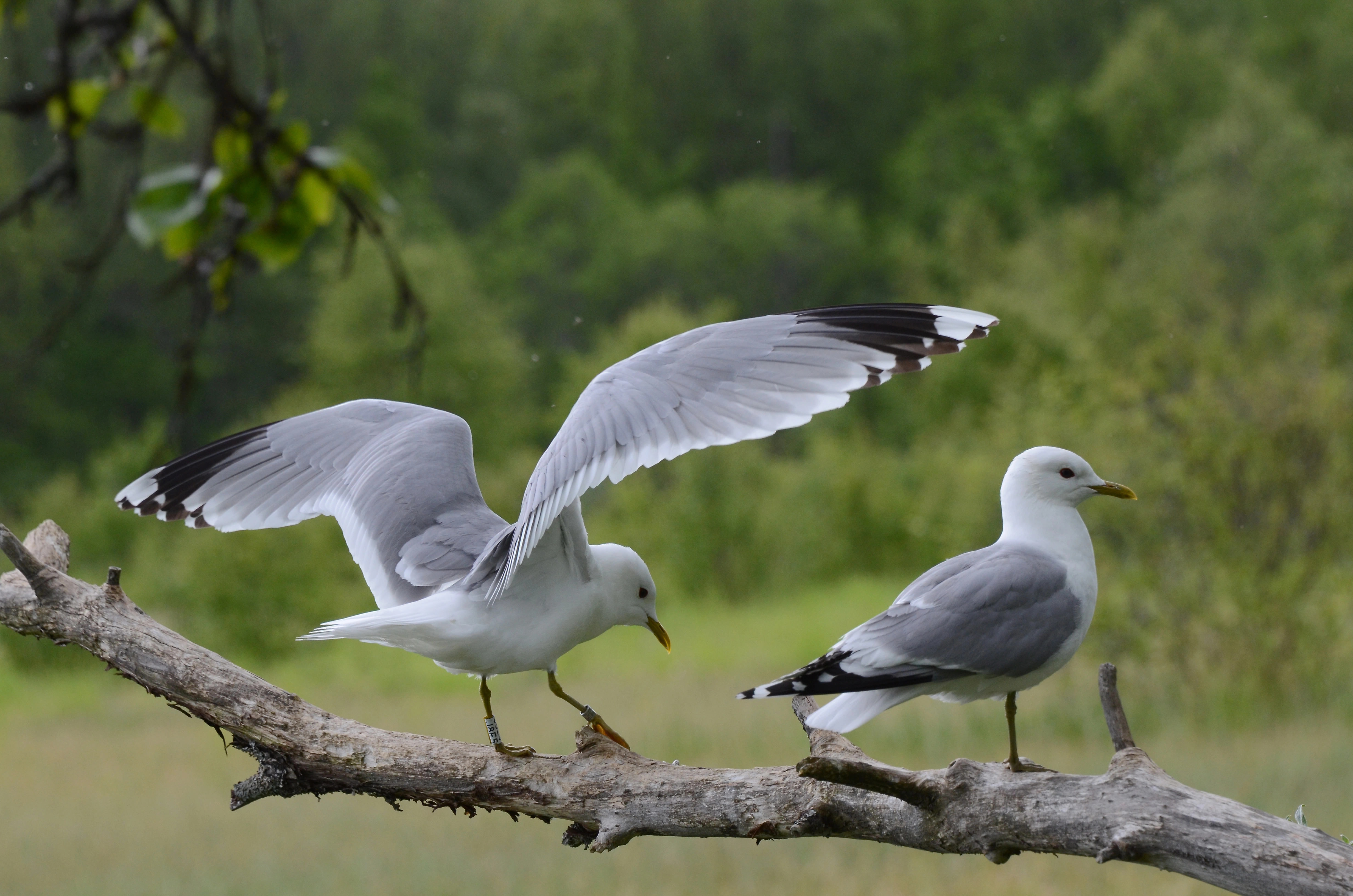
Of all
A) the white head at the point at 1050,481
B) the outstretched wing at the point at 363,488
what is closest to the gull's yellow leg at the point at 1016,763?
the white head at the point at 1050,481

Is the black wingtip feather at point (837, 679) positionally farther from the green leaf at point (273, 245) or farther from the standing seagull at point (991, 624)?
the green leaf at point (273, 245)

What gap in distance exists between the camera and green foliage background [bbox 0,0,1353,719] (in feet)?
24.9

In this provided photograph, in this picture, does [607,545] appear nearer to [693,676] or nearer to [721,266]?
[693,676]

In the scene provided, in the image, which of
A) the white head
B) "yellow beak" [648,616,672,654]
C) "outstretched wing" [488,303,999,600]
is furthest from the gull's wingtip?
the white head

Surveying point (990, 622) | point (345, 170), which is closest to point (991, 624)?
point (990, 622)

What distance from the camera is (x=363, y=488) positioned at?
2697 millimetres

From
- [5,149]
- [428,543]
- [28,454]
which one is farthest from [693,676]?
[28,454]

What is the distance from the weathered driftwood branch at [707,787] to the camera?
161 centimetres

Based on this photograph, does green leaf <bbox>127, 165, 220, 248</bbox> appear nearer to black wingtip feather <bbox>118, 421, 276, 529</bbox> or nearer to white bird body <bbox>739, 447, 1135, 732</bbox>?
white bird body <bbox>739, 447, 1135, 732</bbox>

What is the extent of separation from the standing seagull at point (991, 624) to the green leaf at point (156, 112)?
3.71ft

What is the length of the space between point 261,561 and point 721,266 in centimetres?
2181

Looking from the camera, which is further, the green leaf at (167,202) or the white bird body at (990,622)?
the white bird body at (990,622)

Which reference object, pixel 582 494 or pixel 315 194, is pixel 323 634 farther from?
pixel 315 194

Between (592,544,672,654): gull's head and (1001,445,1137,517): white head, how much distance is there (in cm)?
67
